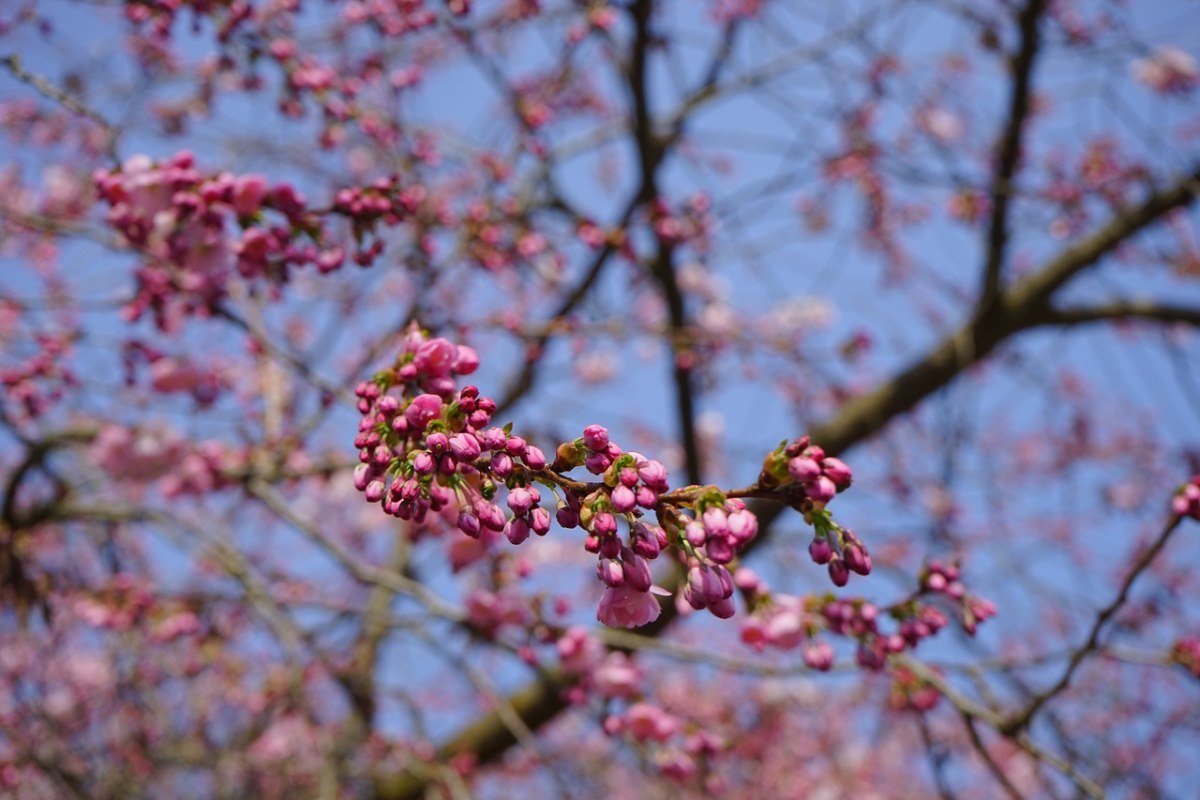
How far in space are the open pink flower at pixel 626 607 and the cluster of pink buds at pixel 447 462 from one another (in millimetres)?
133

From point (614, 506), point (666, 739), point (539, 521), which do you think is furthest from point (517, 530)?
point (666, 739)

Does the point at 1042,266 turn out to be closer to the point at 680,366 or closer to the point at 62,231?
the point at 680,366

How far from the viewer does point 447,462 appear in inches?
39.6

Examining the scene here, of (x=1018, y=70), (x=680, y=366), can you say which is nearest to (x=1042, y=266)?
(x=1018, y=70)

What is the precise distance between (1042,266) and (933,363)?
77 centimetres

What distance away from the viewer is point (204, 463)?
291cm

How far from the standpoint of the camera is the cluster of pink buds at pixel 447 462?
3.30ft

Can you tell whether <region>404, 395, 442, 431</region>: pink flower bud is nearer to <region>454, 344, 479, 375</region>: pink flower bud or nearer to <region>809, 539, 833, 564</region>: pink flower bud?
<region>454, 344, 479, 375</region>: pink flower bud

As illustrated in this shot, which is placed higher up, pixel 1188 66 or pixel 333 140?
pixel 1188 66


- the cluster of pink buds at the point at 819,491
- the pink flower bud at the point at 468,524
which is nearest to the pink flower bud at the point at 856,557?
the cluster of pink buds at the point at 819,491

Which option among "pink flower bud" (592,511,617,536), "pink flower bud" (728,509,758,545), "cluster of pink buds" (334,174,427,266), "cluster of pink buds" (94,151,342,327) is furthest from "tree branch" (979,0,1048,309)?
"pink flower bud" (592,511,617,536)

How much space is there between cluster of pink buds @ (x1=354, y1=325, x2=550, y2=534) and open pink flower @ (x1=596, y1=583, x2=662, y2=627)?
0.13 metres

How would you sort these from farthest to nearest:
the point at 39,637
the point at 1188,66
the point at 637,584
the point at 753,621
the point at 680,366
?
1. the point at 39,637
2. the point at 1188,66
3. the point at 680,366
4. the point at 753,621
5. the point at 637,584

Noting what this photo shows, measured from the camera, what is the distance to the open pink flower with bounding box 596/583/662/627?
3.48 feet
